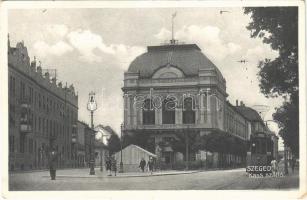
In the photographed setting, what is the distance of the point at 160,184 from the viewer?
19.2m

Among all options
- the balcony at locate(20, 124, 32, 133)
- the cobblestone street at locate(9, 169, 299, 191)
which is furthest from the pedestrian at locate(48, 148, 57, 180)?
the balcony at locate(20, 124, 32, 133)

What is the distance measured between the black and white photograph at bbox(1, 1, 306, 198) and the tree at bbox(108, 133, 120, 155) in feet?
0.13

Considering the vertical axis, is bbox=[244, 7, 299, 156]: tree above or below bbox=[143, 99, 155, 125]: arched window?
above

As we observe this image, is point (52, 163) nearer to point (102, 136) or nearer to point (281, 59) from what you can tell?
point (102, 136)

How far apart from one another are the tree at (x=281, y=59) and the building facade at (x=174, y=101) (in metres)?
1.51

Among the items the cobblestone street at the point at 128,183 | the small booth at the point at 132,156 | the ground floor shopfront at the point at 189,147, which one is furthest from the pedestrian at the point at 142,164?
the cobblestone street at the point at 128,183

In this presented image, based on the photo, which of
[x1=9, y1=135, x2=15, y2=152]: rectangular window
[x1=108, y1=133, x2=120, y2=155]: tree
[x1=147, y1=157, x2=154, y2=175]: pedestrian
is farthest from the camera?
[x1=147, y1=157, x2=154, y2=175]: pedestrian

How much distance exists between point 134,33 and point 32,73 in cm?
391

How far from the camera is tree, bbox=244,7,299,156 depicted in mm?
18031

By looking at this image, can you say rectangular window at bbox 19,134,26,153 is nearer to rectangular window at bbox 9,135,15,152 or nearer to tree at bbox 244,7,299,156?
rectangular window at bbox 9,135,15,152

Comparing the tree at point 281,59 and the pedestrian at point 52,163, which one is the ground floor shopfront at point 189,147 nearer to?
the pedestrian at point 52,163

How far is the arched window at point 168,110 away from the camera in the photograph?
2070 cm
